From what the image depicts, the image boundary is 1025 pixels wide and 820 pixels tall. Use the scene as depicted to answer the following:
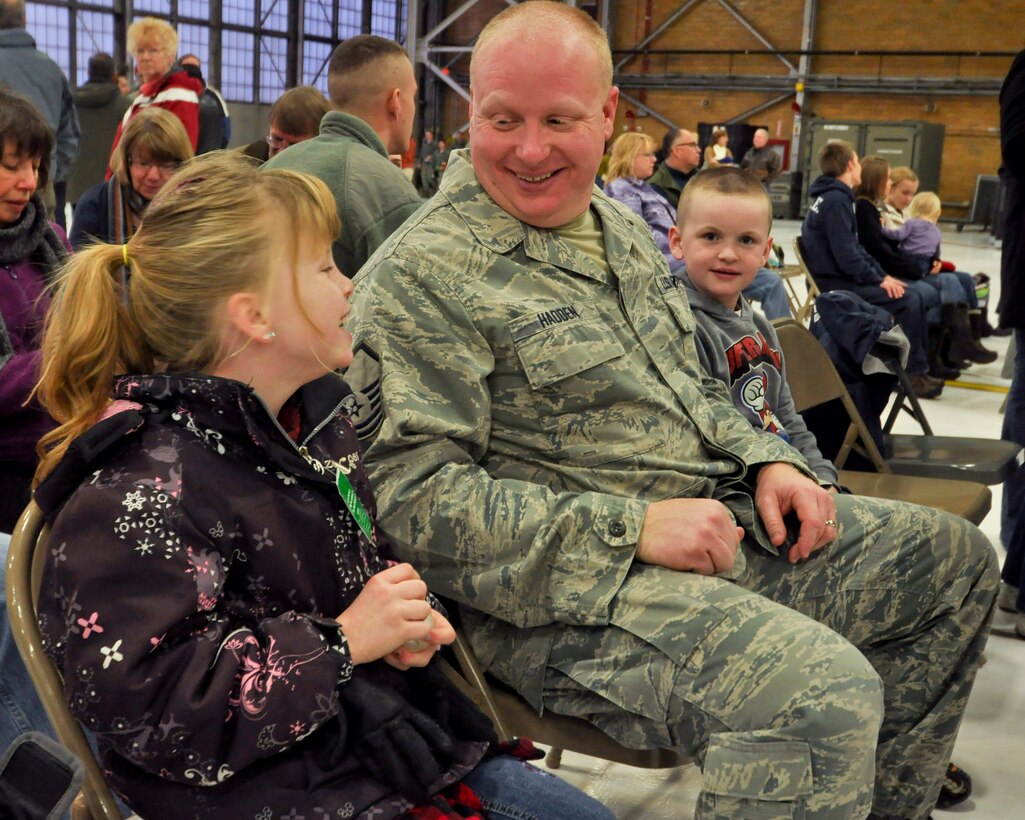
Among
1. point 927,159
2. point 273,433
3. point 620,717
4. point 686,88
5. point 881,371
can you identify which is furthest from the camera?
point 686,88

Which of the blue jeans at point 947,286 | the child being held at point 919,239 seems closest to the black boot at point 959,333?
the blue jeans at point 947,286

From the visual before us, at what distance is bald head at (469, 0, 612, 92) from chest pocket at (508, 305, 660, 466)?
1.43 feet

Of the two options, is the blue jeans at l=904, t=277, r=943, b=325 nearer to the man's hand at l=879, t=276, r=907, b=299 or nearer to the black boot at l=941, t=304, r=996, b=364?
the black boot at l=941, t=304, r=996, b=364

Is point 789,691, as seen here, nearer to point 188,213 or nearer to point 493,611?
point 493,611

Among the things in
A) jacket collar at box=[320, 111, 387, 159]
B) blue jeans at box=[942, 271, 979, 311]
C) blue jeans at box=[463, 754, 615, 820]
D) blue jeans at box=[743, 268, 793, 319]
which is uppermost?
jacket collar at box=[320, 111, 387, 159]

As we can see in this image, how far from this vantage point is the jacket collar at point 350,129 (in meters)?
3.03

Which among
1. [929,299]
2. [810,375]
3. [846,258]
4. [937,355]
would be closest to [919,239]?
[929,299]

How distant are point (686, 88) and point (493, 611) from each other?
20.6m

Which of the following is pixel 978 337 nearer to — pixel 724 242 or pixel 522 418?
pixel 724 242

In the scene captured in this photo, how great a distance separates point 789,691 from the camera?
1.42 meters

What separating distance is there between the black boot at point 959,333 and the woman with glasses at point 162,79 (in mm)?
4589

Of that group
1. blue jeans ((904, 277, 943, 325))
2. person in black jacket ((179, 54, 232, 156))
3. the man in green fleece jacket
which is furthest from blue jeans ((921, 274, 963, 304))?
the man in green fleece jacket

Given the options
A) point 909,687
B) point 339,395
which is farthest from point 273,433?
point 909,687

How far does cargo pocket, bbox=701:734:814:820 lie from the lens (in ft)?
4.59
